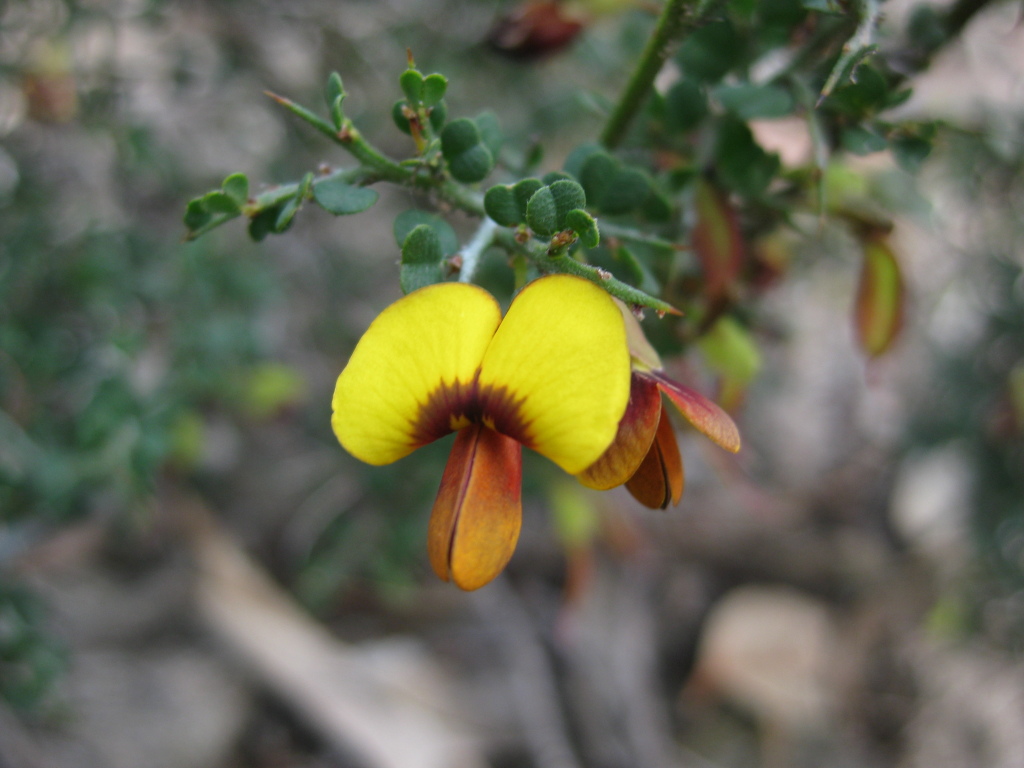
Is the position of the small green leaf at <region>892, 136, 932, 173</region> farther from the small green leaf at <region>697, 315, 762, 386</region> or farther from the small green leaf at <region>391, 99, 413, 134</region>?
the small green leaf at <region>391, 99, 413, 134</region>

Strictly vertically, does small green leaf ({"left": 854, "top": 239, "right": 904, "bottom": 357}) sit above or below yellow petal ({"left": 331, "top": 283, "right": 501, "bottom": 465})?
below

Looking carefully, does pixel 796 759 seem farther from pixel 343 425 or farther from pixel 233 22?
pixel 233 22

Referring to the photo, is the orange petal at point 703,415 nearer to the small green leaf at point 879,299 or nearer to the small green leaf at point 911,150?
the small green leaf at point 911,150

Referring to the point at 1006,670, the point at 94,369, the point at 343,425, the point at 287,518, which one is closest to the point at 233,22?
the point at 94,369

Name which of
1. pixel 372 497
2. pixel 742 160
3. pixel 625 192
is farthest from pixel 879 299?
pixel 372 497

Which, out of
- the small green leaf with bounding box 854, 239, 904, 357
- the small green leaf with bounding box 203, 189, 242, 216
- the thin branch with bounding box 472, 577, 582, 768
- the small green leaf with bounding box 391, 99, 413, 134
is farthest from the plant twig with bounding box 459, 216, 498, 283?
the thin branch with bounding box 472, 577, 582, 768
